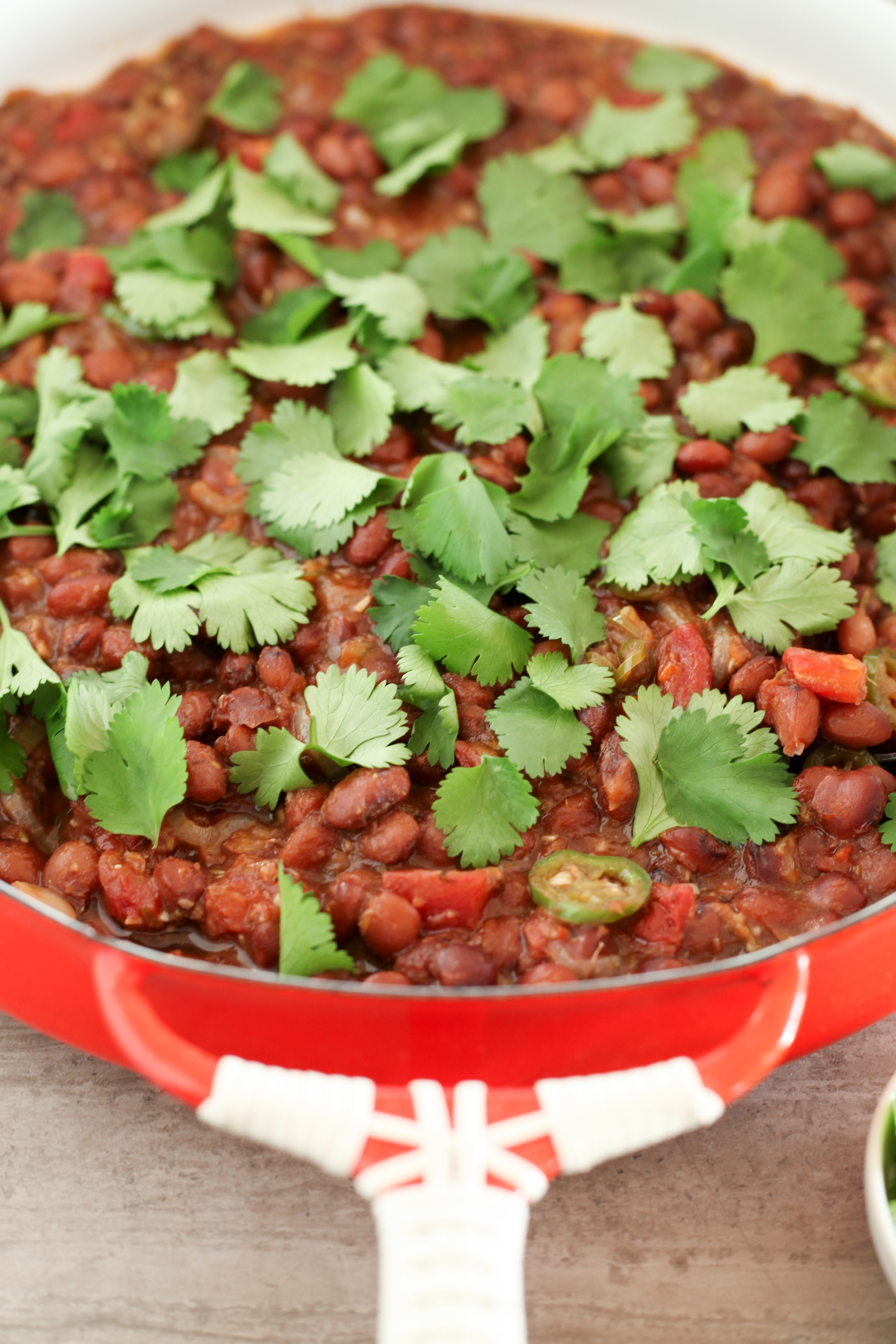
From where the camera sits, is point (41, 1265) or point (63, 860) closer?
point (41, 1265)

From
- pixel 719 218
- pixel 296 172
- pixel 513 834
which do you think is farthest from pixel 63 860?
pixel 719 218

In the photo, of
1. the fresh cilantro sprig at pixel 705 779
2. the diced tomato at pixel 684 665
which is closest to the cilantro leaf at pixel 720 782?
the fresh cilantro sprig at pixel 705 779

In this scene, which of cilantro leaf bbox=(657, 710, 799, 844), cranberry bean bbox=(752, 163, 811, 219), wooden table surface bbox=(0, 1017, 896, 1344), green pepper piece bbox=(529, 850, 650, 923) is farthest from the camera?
cranberry bean bbox=(752, 163, 811, 219)

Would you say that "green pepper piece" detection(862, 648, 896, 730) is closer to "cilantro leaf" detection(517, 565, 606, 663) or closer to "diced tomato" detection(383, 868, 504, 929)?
"cilantro leaf" detection(517, 565, 606, 663)

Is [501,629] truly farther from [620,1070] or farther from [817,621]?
[620,1070]

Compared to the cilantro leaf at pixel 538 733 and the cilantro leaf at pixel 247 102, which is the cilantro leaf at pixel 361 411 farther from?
the cilantro leaf at pixel 247 102

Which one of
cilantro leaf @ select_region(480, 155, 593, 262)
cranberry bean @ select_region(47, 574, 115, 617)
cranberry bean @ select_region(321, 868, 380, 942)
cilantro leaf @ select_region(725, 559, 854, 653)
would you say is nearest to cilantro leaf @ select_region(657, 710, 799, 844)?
cilantro leaf @ select_region(725, 559, 854, 653)
